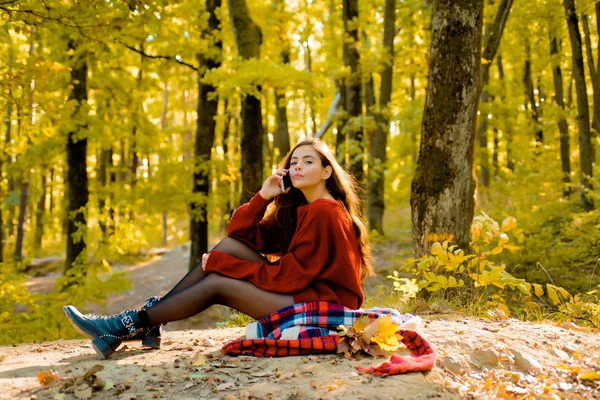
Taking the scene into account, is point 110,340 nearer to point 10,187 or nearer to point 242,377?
point 242,377

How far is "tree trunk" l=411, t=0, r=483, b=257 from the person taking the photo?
5.43m

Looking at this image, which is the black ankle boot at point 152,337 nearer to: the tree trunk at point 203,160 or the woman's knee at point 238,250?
the woman's knee at point 238,250

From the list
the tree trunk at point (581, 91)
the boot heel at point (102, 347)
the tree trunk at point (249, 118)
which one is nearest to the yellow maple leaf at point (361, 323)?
the boot heel at point (102, 347)

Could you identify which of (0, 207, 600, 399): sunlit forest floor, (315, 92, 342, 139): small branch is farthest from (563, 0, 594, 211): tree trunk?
(0, 207, 600, 399): sunlit forest floor

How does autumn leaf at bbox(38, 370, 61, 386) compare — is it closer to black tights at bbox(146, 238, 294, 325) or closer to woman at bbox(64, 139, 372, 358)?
woman at bbox(64, 139, 372, 358)

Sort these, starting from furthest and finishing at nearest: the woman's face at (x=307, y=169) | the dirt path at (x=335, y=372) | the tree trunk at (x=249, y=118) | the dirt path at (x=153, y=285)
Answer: the dirt path at (x=153, y=285)
the tree trunk at (x=249, y=118)
the woman's face at (x=307, y=169)
the dirt path at (x=335, y=372)

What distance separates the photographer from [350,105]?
12.8 metres

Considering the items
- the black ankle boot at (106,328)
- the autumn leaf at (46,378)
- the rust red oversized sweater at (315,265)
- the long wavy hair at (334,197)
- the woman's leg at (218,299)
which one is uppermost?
the long wavy hair at (334,197)

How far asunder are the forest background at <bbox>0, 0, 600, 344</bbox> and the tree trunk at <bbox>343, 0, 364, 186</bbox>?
50 mm

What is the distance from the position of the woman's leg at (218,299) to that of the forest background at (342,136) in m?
1.42

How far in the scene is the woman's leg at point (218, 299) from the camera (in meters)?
3.76

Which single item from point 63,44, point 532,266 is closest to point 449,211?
point 532,266

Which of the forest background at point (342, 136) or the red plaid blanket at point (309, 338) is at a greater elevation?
the forest background at point (342, 136)

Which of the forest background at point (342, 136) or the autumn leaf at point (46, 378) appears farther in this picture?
the forest background at point (342, 136)
